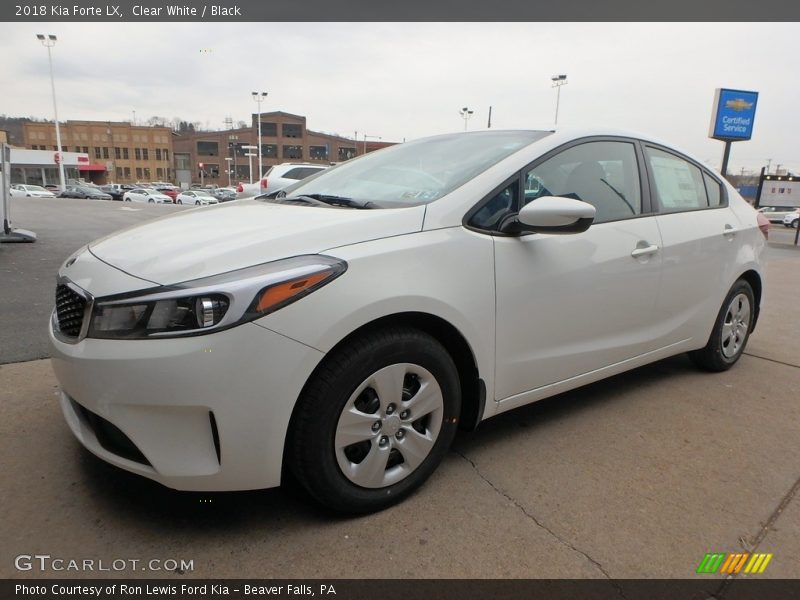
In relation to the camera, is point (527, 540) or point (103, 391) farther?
point (527, 540)

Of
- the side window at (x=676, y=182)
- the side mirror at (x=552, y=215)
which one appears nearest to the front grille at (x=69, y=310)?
the side mirror at (x=552, y=215)

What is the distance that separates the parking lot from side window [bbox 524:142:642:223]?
3.84 feet

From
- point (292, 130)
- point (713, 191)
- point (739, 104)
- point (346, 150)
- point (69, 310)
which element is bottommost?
point (69, 310)

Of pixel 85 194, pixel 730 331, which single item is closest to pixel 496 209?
pixel 730 331

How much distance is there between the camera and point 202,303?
5.36 ft

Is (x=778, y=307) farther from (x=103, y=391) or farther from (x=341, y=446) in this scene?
(x=103, y=391)

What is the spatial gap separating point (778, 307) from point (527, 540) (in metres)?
5.80

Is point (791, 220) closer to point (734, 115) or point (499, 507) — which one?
point (734, 115)

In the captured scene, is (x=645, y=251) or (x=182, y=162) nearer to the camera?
(x=645, y=251)

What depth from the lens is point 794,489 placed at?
2.34m

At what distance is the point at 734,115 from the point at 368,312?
69.0 ft

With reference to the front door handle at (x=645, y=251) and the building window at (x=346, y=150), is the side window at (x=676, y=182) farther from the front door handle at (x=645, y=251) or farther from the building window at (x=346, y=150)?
the building window at (x=346, y=150)

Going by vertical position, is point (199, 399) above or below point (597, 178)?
below
